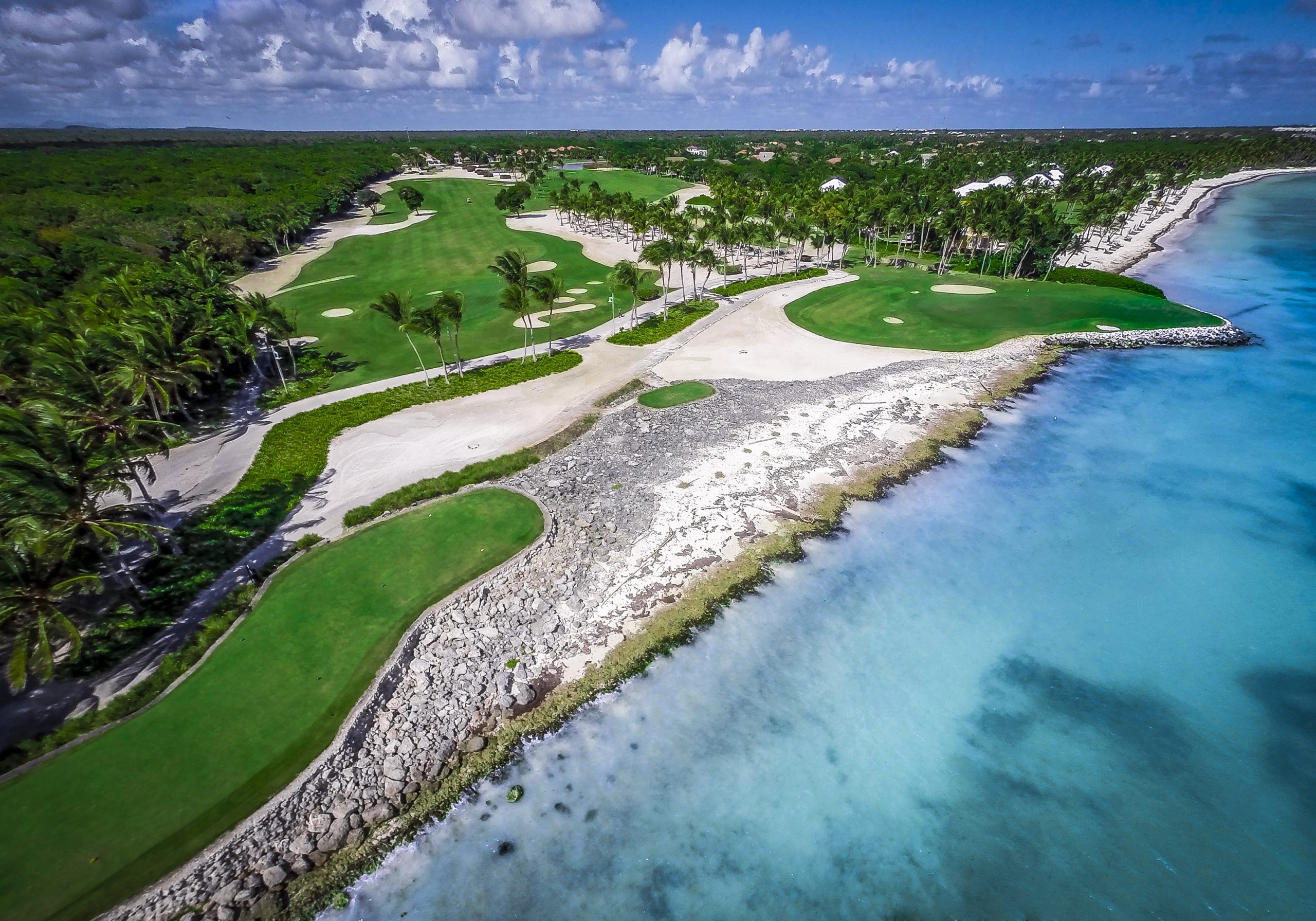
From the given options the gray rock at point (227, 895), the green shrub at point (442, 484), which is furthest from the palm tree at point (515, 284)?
the gray rock at point (227, 895)

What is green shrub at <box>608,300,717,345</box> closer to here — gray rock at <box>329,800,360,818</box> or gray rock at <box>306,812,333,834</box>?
gray rock at <box>329,800,360,818</box>

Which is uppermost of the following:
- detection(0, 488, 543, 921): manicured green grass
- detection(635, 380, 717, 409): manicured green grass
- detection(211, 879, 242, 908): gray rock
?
detection(635, 380, 717, 409): manicured green grass

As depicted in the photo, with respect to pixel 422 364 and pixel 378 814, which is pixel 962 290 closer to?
pixel 422 364

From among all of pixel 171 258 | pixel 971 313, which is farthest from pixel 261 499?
pixel 971 313

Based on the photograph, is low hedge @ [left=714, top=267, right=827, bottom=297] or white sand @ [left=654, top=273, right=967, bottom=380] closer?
white sand @ [left=654, top=273, right=967, bottom=380]

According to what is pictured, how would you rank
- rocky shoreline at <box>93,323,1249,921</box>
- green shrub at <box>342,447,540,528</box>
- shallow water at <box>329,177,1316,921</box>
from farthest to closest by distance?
green shrub at <box>342,447,540,528</box>, rocky shoreline at <box>93,323,1249,921</box>, shallow water at <box>329,177,1316,921</box>

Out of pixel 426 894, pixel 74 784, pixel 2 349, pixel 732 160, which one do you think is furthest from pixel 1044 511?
pixel 732 160

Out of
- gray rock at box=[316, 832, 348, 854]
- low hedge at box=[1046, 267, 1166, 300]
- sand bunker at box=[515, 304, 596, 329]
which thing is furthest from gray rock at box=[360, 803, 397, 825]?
low hedge at box=[1046, 267, 1166, 300]

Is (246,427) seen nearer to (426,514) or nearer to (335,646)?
(426,514)
